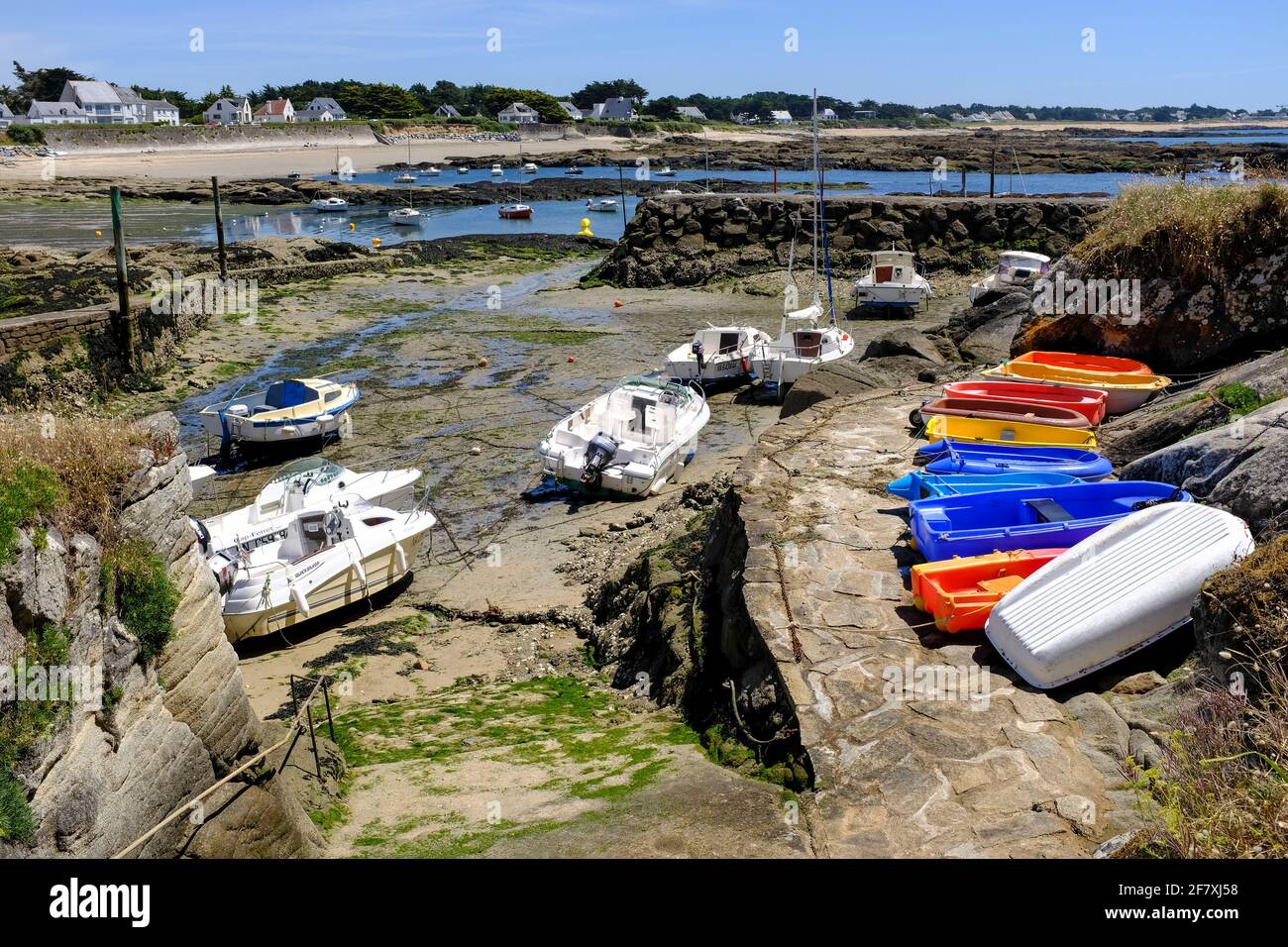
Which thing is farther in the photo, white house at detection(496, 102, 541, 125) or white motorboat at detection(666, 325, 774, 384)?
white house at detection(496, 102, 541, 125)

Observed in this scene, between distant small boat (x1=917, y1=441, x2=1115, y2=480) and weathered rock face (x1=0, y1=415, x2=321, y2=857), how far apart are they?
7.36m

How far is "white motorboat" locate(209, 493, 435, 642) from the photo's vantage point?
13.2m

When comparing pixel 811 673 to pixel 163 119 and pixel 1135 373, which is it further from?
pixel 163 119

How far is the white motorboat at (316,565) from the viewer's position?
43.4 feet

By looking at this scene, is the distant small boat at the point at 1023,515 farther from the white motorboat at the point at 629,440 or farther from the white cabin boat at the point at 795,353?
the white cabin boat at the point at 795,353

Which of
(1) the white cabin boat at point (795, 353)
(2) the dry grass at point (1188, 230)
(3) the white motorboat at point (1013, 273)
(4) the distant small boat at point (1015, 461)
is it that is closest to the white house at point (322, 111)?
(3) the white motorboat at point (1013, 273)

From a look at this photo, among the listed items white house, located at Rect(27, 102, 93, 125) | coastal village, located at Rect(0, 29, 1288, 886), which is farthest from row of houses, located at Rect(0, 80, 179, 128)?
coastal village, located at Rect(0, 29, 1288, 886)

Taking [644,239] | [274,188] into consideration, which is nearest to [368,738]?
[644,239]

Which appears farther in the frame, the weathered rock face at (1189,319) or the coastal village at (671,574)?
the weathered rock face at (1189,319)

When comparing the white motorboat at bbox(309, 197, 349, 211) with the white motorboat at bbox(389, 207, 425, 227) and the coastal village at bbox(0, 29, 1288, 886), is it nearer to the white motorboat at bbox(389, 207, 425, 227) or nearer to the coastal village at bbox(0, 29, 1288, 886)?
the white motorboat at bbox(389, 207, 425, 227)
